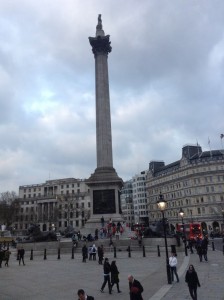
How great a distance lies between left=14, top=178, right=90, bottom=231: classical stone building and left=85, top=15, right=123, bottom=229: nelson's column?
7393 centimetres

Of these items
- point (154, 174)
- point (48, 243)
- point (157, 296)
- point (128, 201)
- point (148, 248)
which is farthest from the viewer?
point (128, 201)

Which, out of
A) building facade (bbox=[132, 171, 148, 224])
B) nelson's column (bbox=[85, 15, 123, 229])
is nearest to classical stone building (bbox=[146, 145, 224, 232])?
building facade (bbox=[132, 171, 148, 224])

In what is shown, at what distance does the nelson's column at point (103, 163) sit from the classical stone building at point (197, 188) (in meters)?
53.7

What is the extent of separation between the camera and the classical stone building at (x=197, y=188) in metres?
100

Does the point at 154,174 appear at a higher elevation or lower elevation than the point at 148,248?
higher

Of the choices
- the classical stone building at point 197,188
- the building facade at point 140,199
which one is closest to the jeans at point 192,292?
the classical stone building at point 197,188

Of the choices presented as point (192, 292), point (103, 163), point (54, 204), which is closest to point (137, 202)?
point (54, 204)

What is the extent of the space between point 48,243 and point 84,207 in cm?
9669

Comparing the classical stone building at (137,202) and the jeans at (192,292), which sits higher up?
the classical stone building at (137,202)

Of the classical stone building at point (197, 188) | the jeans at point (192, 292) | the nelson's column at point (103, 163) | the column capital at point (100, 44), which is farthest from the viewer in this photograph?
the classical stone building at point (197, 188)

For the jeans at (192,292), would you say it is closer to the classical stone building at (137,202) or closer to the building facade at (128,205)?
the classical stone building at (137,202)

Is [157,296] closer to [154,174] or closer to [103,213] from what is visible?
[103,213]

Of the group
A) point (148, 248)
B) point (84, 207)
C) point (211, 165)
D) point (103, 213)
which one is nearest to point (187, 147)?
point (211, 165)

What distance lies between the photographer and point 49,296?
51.1ft
